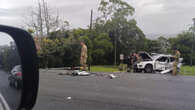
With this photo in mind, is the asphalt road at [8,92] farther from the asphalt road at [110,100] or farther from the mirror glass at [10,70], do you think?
the asphalt road at [110,100]

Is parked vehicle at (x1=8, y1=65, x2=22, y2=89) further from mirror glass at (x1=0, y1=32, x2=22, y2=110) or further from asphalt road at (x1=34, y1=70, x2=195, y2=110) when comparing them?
asphalt road at (x1=34, y1=70, x2=195, y2=110)

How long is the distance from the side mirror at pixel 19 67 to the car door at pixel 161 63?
15654mm

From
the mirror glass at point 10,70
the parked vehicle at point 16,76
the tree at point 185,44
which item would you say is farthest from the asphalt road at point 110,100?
the tree at point 185,44

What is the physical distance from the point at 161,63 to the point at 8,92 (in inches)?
619

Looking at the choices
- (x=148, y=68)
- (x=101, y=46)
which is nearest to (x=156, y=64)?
(x=148, y=68)

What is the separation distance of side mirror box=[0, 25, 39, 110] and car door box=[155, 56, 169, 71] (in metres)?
15.7

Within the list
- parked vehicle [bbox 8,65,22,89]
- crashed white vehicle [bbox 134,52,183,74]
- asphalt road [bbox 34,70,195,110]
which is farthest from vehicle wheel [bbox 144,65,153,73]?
parked vehicle [bbox 8,65,22,89]

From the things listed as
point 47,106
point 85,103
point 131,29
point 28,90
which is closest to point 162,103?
point 85,103

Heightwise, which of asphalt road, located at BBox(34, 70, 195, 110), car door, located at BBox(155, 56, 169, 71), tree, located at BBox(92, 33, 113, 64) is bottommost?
asphalt road, located at BBox(34, 70, 195, 110)

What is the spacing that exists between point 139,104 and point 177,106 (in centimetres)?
89

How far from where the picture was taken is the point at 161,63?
53.1 feet

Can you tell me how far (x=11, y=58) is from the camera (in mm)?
1692

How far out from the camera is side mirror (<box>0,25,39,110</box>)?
1605mm

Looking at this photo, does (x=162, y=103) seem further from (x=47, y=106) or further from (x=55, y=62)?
(x=55, y=62)
